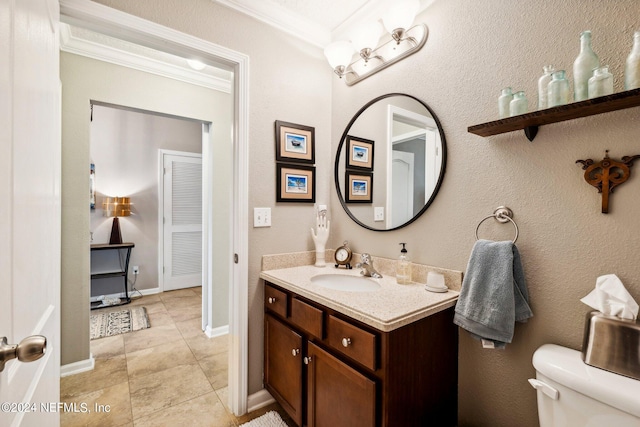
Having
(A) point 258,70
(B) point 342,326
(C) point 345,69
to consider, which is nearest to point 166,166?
(A) point 258,70

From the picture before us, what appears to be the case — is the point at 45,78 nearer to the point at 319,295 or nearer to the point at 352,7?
the point at 319,295

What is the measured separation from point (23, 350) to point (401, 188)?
157 centimetres

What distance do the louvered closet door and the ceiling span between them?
3.06 meters

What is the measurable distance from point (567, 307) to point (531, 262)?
19 cm

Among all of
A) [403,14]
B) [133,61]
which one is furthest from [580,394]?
[133,61]

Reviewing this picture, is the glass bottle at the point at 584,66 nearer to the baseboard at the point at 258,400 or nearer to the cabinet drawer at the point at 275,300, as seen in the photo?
the cabinet drawer at the point at 275,300

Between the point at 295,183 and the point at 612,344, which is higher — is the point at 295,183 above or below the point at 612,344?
above

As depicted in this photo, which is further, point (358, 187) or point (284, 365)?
point (358, 187)

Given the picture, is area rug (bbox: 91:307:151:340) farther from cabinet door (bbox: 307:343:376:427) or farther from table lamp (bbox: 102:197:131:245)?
cabinet door (bbox: 307:343:376:427)

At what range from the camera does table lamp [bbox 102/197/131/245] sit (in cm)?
367

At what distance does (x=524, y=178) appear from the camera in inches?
45.6

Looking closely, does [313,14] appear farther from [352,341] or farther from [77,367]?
[77,367]

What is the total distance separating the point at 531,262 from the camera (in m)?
1.15

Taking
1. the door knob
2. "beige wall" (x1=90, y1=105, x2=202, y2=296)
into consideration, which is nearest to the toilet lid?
the door knob
